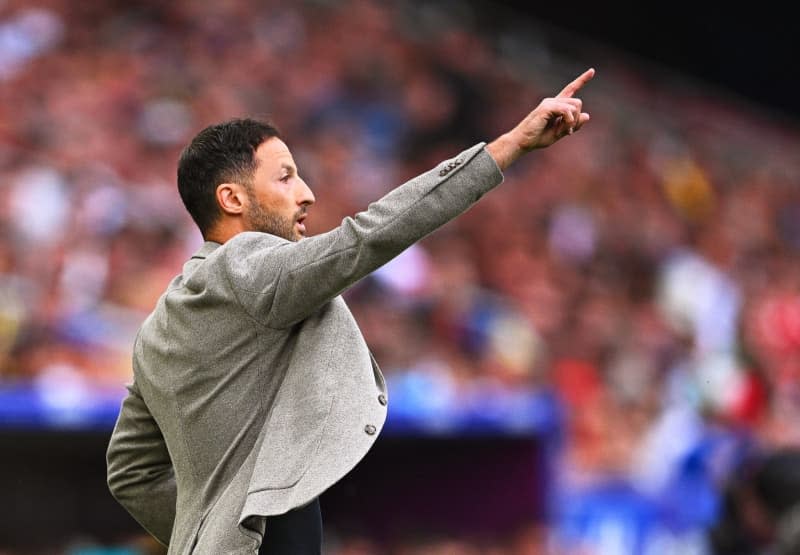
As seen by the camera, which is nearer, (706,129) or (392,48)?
(392,48)

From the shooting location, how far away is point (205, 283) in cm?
286

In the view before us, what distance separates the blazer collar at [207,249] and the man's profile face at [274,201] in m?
0.09

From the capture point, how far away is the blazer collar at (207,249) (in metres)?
3.01

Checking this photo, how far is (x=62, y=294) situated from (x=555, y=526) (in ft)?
9.53

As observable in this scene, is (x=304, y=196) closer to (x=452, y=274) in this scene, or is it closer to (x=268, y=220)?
(x=268, y=220)

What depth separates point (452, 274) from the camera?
8922mm

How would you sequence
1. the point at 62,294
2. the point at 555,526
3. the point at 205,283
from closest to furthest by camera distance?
the point at 205,283 < the point at 62,294 < the point at 555,526

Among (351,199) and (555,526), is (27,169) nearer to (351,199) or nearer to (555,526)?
(351,199)

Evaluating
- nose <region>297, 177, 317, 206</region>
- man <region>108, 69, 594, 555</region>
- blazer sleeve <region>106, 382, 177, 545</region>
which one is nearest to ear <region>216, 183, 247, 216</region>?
man <region>108, 69, 594, 555</region>

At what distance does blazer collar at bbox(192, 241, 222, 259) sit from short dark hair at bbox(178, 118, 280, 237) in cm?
4

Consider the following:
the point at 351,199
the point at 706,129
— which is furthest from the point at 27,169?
the point at 706,129

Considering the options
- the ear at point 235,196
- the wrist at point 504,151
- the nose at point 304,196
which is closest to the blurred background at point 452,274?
the wrist at point 504,151

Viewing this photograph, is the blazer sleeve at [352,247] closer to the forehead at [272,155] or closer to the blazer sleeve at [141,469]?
the forehead at [272,155]

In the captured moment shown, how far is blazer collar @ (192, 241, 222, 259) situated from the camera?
301 centimetres
